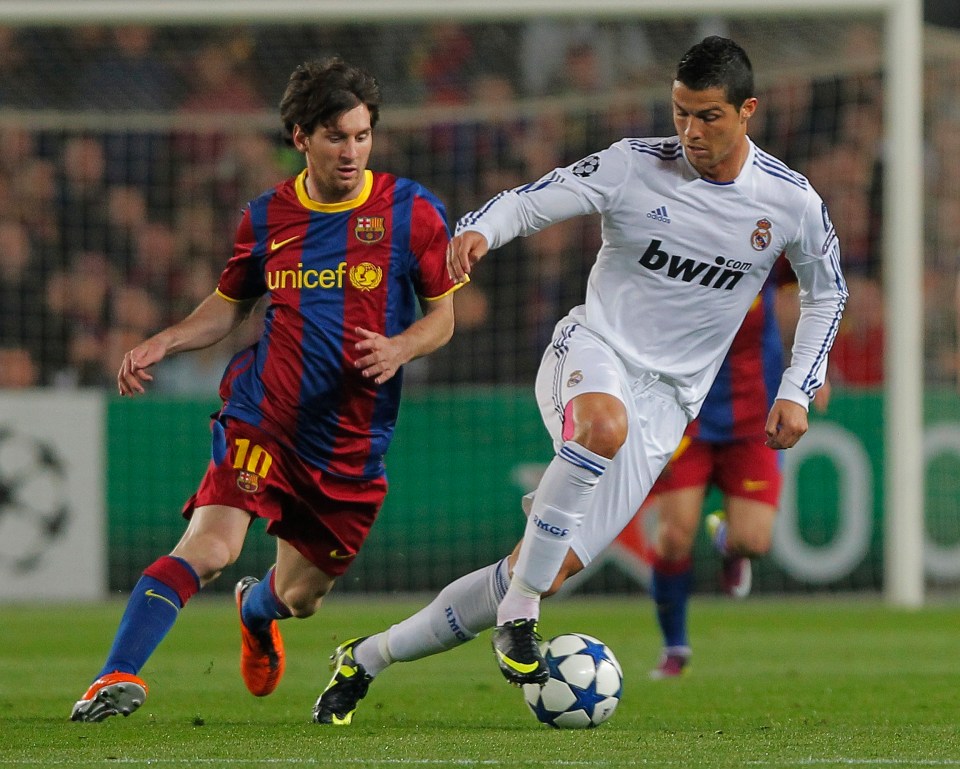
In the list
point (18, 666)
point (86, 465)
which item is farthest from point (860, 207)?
point (18, 666)

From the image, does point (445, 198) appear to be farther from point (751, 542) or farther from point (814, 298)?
point (814, 298)

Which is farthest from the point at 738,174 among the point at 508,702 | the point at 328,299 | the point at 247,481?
the point at 508,702

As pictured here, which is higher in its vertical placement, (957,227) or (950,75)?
(950,75)

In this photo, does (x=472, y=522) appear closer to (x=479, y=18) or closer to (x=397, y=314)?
(x=479, y=18)

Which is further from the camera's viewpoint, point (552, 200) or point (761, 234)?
point (761, 234)

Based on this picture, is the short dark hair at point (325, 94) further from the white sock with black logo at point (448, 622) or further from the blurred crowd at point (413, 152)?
the blurred crowd at point (413, 152)

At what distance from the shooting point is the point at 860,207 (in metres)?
12.6

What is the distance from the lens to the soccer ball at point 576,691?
5.31m

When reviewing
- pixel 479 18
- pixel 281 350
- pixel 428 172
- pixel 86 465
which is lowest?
pixel 86 465

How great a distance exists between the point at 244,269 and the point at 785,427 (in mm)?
1864

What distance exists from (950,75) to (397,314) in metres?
8.15

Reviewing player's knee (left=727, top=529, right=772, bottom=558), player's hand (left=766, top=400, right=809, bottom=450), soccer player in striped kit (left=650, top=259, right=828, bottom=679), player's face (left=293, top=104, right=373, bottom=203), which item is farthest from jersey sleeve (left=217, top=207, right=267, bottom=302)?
player's knee (left=727, top=529, right=772, bottom=558)

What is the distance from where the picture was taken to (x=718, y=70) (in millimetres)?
5340

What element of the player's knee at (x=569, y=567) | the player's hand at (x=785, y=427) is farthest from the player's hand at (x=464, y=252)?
the player's hand at (x=785, y=427)
